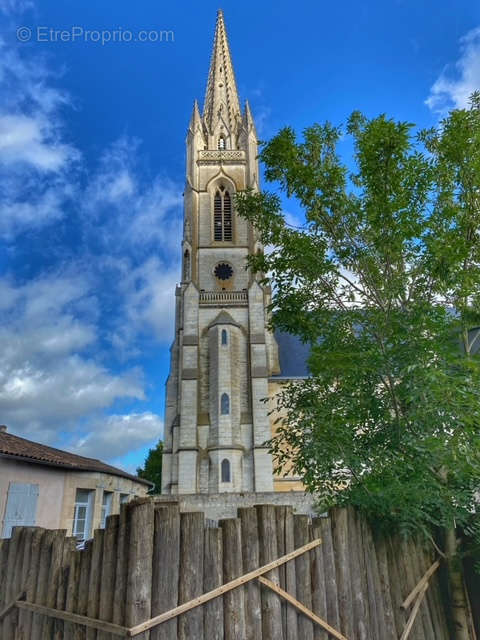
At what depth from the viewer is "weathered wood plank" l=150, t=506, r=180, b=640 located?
148 inches

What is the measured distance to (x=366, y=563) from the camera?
5.02 m

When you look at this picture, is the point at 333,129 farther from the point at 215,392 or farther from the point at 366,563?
the point at 215,392

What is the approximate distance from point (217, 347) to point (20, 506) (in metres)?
18.4

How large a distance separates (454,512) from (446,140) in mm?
5267

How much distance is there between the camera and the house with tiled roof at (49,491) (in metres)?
10.3

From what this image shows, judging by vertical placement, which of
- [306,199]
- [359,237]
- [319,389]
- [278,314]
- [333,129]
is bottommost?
[319,389]

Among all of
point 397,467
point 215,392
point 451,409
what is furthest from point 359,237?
point 215,392

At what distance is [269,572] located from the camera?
4262 millimetres

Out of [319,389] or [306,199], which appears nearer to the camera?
[319,389]

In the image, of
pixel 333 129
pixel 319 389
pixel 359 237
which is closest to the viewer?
pixel 319 389

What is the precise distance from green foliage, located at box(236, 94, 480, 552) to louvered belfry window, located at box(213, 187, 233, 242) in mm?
27141

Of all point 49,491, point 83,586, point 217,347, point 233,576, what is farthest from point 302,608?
point 217,347

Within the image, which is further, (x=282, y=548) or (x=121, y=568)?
(x=282, y=548)

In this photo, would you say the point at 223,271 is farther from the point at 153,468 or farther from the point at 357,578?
the point at 357,578
